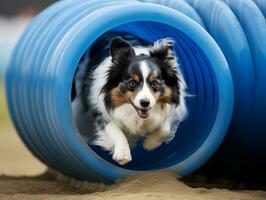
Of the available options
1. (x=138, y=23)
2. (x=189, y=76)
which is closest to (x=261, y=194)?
(x=189, y=76)

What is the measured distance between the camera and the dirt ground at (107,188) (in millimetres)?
5922

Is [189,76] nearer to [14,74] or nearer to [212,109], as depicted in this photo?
[212,109]

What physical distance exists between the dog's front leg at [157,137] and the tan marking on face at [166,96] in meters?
0.22

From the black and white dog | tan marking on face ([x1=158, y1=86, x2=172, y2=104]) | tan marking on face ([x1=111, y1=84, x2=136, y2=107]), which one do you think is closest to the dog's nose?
the black and white dog

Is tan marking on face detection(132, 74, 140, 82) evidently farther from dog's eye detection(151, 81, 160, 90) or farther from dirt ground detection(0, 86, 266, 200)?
dirt ground detection(0, 86, 266, 200)

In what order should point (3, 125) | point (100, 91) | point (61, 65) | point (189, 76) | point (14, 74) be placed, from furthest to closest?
point (3, 125) → point (14, 74) → point (189, 76) → point (100, 91) → point (61, 65)

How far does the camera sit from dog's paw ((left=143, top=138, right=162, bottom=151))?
6.76 m

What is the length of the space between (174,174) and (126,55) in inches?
39.2

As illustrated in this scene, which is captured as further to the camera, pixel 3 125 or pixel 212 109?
pixel 3 125

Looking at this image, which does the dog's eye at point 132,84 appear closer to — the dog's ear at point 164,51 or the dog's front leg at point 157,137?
the dog's ear at point 164,51

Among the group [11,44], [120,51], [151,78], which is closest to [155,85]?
[151,78]

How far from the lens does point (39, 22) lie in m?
Result: 7.75

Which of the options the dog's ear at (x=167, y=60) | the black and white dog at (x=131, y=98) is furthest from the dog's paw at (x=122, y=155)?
the dog's ear at (x=167, y=60)

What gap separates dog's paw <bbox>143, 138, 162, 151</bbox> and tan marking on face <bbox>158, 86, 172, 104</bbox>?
0.35 meters
